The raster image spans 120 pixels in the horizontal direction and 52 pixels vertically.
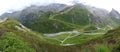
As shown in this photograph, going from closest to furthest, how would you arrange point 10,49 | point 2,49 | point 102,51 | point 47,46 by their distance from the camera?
point 102,51 < point 10,49 < point 2,49 < point 47,46

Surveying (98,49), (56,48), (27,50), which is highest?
(98,49)

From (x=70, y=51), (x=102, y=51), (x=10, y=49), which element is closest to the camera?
(x=102, y=51)

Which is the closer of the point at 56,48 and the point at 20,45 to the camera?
the point at 20,45

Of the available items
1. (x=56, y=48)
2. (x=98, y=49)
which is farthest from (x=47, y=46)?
(x=98, y=49)

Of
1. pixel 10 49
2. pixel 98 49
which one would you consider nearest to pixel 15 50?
pixel 10 49

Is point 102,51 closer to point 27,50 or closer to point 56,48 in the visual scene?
point 27,50

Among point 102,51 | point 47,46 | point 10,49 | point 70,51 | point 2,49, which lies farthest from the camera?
point 47,46

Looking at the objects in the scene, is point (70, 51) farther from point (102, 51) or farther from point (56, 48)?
point (102, 51)

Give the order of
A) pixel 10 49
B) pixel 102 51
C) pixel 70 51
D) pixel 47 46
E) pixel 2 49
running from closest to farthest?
pixel 102 51
pixel 10 49
pixel 2 49
pixel 70 51
pixel 47 46

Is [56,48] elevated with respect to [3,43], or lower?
lower
